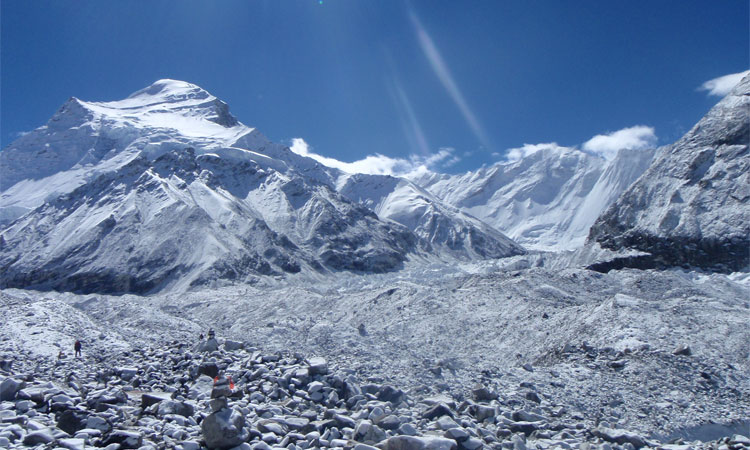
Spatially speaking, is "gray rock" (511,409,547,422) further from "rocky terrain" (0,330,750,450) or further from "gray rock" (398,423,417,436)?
"gray rock" (398,423,417,436)

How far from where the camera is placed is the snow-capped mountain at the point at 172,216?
3189 inches

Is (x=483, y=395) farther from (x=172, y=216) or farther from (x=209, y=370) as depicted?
(x=172, y=216)

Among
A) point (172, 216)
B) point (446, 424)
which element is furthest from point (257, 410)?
point (172, 216)

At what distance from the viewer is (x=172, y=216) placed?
290 feet

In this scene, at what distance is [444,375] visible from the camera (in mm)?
18688

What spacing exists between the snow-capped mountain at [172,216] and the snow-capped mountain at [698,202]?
4933 centimetres

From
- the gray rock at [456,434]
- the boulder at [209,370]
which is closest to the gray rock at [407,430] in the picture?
the gray rock at [456,434]

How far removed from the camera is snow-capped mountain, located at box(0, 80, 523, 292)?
81000 millimetres

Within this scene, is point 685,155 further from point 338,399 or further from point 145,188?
point 145,188

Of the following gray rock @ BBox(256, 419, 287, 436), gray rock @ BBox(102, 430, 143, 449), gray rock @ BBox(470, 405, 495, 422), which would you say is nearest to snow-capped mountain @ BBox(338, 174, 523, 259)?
gray rock @ BBox(470, 405, 495, 422)

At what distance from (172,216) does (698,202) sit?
71752 millimetres

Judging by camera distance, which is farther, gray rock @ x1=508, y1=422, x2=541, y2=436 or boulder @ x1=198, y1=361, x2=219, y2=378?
boulder @ x1=198, y1=361, x2=219, y2=378

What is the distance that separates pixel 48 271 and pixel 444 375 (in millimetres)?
81096

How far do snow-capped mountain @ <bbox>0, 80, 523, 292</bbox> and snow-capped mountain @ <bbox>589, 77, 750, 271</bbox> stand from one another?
4933 cm
